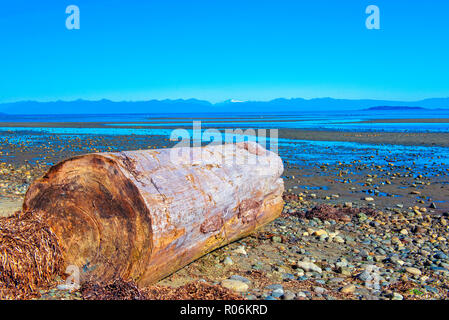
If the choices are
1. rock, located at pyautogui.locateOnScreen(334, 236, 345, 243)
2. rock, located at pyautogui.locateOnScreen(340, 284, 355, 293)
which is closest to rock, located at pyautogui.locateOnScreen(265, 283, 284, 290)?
rock, located at pyautogui.locateOnScreen(340, 284, 355, 293)

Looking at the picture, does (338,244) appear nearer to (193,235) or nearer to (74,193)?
(193,235)

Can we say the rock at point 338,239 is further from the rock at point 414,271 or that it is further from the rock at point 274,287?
the rock at point 274,287

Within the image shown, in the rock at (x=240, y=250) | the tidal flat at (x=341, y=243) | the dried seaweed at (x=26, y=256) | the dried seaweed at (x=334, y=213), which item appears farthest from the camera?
the dried seaweed at (x=334, y=213)

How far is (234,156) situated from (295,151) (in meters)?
13.3

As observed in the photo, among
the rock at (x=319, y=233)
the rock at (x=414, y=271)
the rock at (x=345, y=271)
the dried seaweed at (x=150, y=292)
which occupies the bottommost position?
the rock at (x=414, y=271)

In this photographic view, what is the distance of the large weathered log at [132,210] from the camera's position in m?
3.63

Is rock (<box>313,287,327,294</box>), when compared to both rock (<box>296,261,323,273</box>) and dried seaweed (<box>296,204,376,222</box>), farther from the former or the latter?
dried seaweed (<box>296,204,376,222</box>)

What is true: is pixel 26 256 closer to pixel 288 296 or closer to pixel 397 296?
pixel 288 296

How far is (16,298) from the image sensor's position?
3.39 m

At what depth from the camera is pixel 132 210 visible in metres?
3.62

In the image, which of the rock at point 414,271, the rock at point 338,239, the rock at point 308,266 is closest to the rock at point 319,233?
the rock at point 338,239

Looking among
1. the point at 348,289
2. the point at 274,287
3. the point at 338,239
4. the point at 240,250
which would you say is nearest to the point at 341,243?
the point at 338,239

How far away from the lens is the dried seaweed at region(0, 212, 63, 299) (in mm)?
3449

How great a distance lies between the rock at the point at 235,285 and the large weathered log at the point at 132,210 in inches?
20.2
